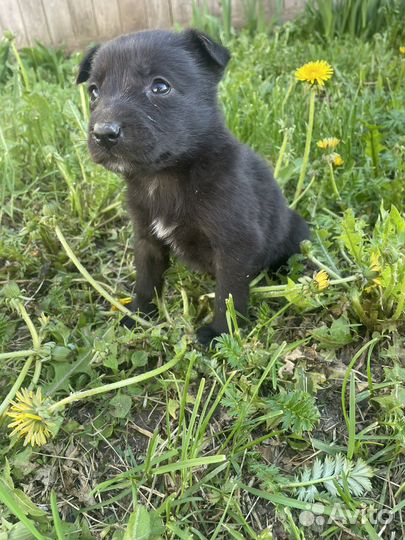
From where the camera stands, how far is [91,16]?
5.62 meters

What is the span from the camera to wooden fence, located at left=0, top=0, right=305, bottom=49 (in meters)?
5.54

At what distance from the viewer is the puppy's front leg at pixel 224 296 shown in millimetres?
2164

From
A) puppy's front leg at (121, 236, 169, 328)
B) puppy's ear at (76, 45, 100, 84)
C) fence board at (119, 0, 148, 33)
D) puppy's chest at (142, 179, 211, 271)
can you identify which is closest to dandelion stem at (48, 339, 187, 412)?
puppy's chest at (142, 179, 211, 271)

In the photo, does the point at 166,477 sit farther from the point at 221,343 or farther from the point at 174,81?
the point at 174,81

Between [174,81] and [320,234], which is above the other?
[174,81]

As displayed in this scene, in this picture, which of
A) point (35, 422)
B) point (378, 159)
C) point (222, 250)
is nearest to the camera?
point (35, 422)

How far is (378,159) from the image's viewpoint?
10.2 feet

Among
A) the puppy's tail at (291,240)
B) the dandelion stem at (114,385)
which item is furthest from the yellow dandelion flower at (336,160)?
the dandelion stem at (114,385)

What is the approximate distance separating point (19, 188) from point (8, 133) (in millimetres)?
488

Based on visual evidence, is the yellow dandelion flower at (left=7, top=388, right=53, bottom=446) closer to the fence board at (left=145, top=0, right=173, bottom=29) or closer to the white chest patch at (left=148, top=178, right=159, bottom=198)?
the white chest patch at (left=148, top=178, right=159, bottom=198)

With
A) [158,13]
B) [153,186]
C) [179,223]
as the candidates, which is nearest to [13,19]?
[158,13]

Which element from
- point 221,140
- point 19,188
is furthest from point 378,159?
point 19,188

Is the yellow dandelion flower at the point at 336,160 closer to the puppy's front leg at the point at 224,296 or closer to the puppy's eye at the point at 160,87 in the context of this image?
the puppy's front leg at the point at 224,296

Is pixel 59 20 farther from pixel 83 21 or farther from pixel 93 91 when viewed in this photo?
pixel 93 91
